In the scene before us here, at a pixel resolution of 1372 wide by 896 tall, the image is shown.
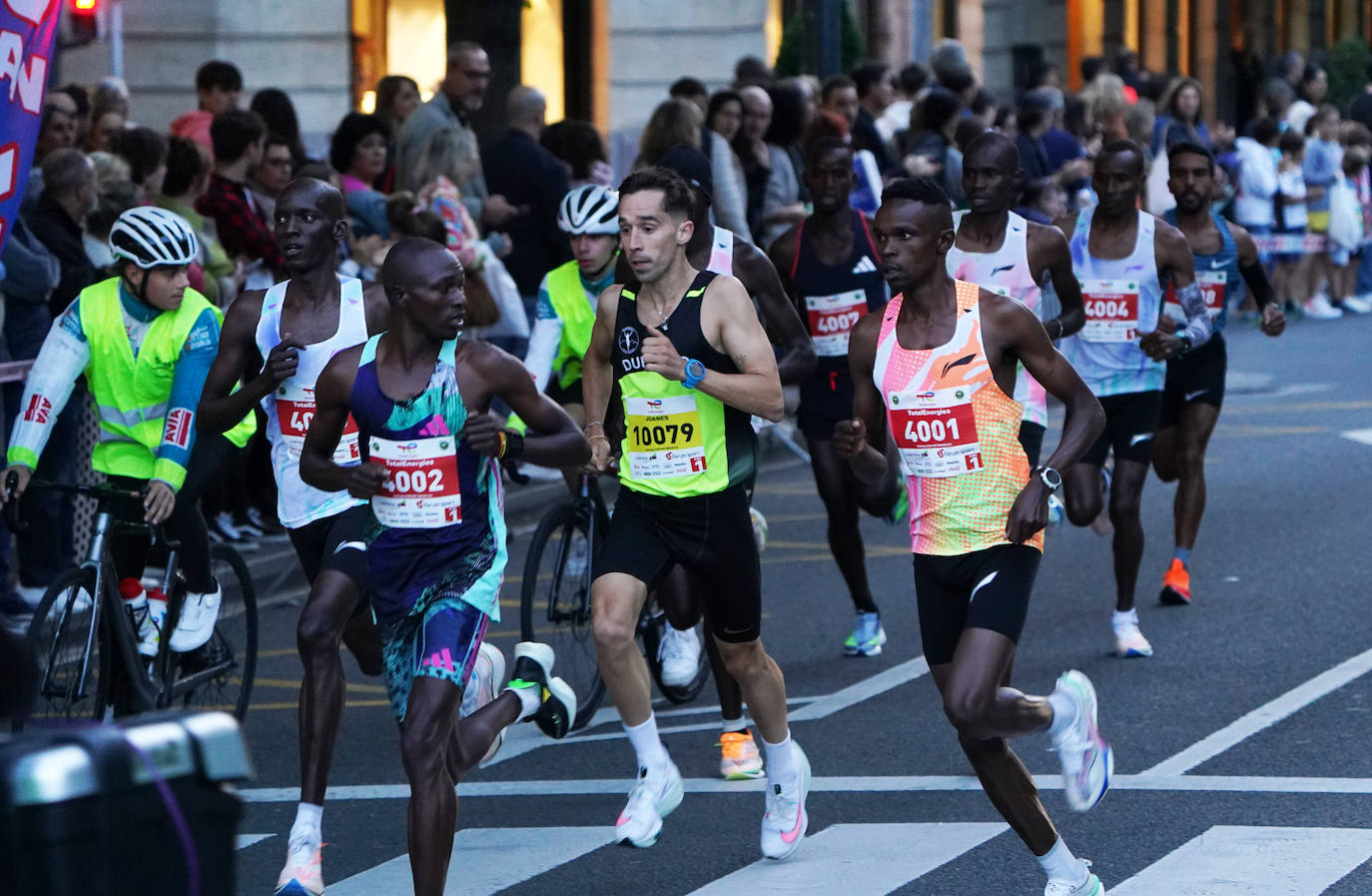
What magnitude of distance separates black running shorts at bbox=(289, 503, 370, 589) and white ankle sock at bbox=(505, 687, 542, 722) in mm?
577

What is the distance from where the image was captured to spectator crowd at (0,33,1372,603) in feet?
34.6

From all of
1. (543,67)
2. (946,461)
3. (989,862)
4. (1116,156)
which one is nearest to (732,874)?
(989,862)

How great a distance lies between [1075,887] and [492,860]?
1812 mm

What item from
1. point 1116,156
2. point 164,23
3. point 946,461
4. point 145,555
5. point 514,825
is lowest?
point 514,825

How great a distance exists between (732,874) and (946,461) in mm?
1333

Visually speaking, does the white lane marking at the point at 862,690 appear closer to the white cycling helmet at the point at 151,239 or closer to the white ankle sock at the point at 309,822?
the white ankle sock at the point at 309,822

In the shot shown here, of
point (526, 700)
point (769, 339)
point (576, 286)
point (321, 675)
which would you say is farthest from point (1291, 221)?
point (321, 675)

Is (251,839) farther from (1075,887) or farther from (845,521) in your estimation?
(845,521)

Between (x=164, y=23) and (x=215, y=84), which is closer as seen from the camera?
(x=215, y=84)

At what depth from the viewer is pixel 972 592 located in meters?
6.16

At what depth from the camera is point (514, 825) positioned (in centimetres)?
715

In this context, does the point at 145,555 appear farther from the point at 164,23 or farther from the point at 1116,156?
the point at 164,23

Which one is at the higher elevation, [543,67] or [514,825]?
[543,67]

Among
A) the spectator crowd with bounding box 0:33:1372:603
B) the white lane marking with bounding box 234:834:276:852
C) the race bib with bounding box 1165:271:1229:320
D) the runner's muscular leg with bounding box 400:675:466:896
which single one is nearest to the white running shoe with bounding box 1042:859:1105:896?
the runner's muscular leg with bounding box 400:675:466:896
